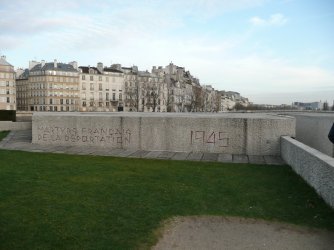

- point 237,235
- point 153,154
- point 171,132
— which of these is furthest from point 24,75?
point 237,235

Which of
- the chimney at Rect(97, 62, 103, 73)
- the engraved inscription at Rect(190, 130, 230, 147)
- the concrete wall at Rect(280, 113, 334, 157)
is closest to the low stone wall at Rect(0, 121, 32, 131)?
the engraved inscription at Rect(190, 130, 230, 147)

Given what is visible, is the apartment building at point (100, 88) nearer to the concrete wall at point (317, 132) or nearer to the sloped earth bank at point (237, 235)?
the concrete wall at point (317, 132)

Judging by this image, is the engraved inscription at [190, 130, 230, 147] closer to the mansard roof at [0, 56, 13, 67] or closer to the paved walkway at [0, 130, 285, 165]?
the paved walkway at [0, 130, 285, 165]

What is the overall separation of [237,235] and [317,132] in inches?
336

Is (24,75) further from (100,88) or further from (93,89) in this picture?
(100,88)

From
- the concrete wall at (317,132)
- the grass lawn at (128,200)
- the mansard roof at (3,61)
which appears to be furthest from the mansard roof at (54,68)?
the grass lawn at (128,200)

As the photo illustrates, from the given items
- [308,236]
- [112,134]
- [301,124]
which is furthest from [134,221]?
[301,124]

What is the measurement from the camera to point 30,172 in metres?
9.67

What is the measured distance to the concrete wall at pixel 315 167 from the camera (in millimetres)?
6246

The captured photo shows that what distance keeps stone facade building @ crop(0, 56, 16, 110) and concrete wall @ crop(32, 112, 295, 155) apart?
107000mm

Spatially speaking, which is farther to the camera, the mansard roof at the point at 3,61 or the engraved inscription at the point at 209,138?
the mansard roof at the point at 3,61

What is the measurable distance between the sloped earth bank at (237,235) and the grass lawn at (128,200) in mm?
260

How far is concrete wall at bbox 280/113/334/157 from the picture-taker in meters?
11.3

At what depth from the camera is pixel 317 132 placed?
496 inches
